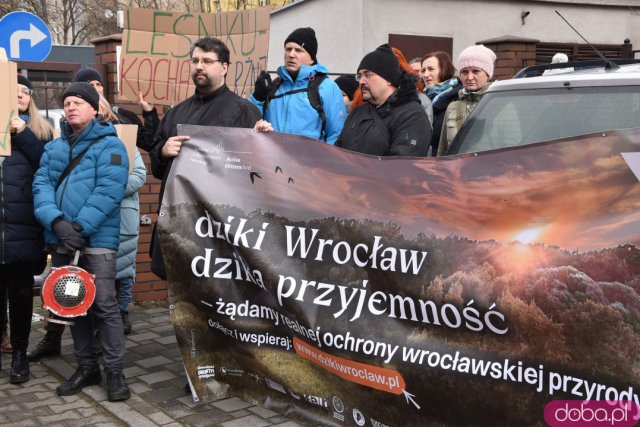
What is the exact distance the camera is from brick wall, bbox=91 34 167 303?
7371mm

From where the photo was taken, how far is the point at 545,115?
4.21 metres

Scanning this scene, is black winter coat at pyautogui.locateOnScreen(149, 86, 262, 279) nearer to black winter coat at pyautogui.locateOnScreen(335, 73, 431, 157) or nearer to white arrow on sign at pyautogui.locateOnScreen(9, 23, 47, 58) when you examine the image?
black winter coat at pyautogui.locateOnScreen(335, 73, 431, 157)

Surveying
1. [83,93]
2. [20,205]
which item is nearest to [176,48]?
[83,93]

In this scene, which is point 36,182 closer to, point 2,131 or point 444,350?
point 2,131

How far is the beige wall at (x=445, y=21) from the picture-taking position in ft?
40.0

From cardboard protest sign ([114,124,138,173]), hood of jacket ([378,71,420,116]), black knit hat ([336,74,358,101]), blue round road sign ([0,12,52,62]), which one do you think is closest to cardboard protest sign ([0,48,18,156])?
cardboard protest sign ([114,124,138,173])

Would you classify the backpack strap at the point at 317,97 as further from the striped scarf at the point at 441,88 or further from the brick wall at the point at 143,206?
the brick wall at the point at 143,206

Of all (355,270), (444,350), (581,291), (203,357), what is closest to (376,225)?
(355,270)

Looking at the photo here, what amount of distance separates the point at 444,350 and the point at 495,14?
10.7 meters

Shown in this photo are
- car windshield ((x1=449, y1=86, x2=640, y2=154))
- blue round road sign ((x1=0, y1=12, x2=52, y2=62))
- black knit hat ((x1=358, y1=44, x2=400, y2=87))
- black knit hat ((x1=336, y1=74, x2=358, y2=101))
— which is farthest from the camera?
blue round road sign ((x1=0, y1=12, x2=52, y2=62))

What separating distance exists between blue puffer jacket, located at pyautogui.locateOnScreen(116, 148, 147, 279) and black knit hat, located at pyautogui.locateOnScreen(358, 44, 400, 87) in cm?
221

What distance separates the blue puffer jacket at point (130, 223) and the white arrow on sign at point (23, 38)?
3.95 metres

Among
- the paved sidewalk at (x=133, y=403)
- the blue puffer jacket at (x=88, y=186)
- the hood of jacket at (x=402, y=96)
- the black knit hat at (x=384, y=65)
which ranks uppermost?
the black knit hat at (x=384, y=65)

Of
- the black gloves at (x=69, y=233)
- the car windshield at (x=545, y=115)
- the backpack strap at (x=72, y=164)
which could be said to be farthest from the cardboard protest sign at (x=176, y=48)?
the car windshield at (x=545, y=115)
